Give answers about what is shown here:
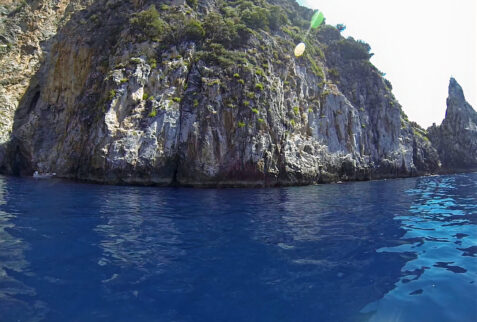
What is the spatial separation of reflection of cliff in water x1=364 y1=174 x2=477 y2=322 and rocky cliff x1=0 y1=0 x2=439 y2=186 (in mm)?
19228

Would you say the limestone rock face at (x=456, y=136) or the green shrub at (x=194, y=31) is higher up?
the green shrub at (x=194, y=31)

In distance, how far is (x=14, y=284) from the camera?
5.62 metres

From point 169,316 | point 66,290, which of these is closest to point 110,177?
point 66,290

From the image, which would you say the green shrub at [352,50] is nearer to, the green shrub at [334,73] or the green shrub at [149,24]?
the green shrub at [334,73]

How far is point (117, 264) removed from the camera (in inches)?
270

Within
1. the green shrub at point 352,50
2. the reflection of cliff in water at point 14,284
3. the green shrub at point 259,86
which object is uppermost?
the green shrub at point 352,50

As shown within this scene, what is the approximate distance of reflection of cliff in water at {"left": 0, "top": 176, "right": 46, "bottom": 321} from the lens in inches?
184

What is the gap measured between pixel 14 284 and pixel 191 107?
25.4 metres

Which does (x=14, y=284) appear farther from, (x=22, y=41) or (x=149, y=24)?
(x=22, y=41)

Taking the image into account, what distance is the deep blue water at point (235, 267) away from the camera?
493cm

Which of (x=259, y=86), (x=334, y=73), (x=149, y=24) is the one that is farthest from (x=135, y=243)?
(x=334, y=73)

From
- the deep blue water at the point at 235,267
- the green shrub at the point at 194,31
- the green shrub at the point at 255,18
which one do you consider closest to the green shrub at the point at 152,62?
the green shrub at the point at 194,31

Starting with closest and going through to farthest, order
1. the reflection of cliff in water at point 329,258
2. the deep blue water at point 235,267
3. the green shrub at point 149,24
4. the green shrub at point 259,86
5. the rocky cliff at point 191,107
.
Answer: the deep blue water at point 235,267 < the reflection of cliff in water at point 329,258 < the rocky cliff at point 191,107 < the green shrub at point 259,86 < the green shrub at point 149,24

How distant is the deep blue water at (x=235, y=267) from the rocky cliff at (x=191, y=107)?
1564 cm
